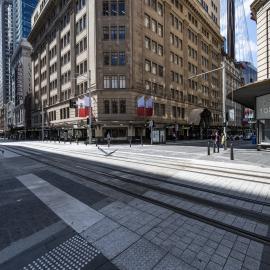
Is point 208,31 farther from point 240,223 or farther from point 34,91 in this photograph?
point 240,223

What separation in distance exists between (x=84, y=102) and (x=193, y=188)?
2901 cm

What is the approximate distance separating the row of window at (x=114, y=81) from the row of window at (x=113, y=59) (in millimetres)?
2154

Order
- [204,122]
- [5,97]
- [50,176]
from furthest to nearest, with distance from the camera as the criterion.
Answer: [5,97] < [204,122] < [50,176]

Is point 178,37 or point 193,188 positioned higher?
point 178,37

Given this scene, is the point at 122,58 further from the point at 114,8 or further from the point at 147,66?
the point at 114,8

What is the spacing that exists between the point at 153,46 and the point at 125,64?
8.94 m

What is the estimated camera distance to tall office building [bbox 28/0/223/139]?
3834 cm

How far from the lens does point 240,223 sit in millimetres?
5098

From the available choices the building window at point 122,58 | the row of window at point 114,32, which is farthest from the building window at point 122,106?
the row of window at point 114,32

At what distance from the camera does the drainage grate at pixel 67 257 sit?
361 cm

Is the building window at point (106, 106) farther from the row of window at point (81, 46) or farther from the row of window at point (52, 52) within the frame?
the row of window at point (52, 52)

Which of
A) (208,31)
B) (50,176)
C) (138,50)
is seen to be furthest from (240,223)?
(208,31)

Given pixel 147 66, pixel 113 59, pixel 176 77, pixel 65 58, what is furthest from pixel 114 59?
pixel 176 77

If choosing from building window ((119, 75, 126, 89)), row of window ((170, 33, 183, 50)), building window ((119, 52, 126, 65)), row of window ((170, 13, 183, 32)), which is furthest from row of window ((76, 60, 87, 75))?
row of window ((170, 13, 183, 32))
